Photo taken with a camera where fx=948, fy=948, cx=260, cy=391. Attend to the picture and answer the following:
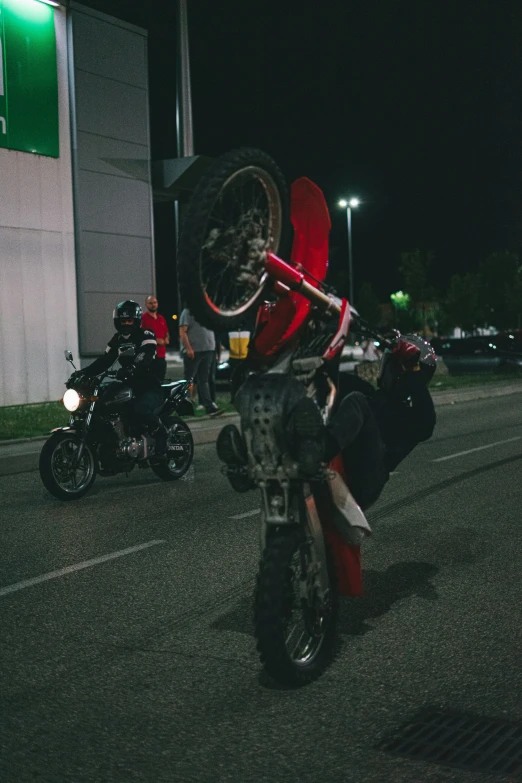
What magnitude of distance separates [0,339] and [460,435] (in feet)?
28.9

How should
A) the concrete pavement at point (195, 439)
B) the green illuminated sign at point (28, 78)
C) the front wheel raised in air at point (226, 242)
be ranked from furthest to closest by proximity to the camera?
1. the green illuminated sign at point (28, 78)
2. the concrete pavement at point (195, 439)
3. the front wheel raised in air at point (226, 242)

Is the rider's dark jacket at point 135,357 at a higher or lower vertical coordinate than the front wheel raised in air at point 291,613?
higher

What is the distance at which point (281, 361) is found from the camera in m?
3.91

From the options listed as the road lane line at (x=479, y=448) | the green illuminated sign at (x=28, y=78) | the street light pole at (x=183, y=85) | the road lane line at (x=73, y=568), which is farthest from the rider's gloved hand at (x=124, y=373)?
the green illuminated sign at (x=28, y=78)

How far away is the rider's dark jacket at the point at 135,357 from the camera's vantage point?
28.3 feet

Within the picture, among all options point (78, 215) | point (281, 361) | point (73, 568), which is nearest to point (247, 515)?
point (73, 568)

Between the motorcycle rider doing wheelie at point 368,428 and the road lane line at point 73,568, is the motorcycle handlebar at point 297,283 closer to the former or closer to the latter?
the motorcycle rider doing wheelie at point 368,428

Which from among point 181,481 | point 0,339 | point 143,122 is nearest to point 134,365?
point 181,481

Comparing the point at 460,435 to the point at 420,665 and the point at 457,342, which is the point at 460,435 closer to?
the point at 420,665

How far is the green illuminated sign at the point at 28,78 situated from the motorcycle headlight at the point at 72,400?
1035 centimetres

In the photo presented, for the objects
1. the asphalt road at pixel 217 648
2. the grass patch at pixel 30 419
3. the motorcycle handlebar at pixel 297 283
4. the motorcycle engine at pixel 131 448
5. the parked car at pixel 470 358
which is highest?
the motorcycle handlebar at pixel 297 283

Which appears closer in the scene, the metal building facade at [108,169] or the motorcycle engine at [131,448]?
the motorcycle engine at [131,448]

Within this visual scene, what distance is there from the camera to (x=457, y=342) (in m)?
39.9

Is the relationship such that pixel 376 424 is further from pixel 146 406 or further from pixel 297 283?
pixel 146 406
